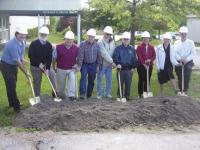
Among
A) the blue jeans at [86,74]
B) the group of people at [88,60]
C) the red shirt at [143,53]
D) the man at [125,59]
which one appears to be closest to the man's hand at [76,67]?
the group of people at [88,60]

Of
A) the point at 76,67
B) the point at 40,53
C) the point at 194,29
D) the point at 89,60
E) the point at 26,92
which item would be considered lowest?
the point at 26,92

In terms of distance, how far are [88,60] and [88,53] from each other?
0.60ft

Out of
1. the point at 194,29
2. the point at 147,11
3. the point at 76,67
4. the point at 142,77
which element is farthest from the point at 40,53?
the point at 194,29

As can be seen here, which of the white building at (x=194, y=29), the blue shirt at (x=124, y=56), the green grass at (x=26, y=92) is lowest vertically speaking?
the green grass at (x=26, y=92)

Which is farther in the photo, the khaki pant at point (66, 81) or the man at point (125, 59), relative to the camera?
the man at point (125, 59)

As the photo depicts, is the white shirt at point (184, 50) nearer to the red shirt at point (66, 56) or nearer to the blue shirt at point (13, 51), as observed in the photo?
the red shirt at point (66, 56)

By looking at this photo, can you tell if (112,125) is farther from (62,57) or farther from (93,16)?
(93,16)

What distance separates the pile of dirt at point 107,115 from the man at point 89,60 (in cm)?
132

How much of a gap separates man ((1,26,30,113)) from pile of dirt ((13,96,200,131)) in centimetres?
71

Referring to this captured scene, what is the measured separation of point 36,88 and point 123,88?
2779 mm

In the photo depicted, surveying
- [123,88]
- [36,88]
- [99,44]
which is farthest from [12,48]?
[123,88]

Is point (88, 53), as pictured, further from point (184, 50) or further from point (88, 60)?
point (184, 50)

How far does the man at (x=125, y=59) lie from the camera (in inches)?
492

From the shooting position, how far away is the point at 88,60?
12.3m
